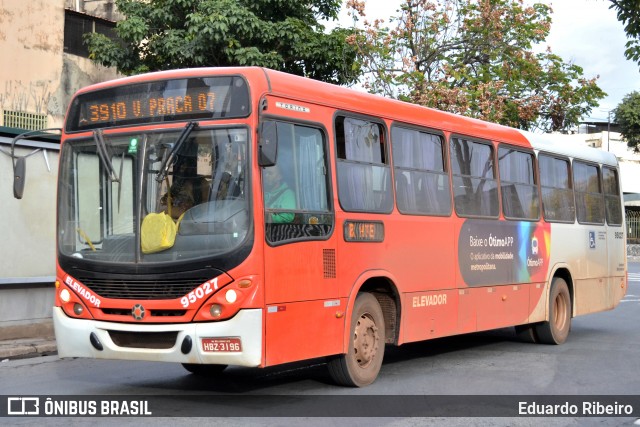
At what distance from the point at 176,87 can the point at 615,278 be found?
10.3 metres

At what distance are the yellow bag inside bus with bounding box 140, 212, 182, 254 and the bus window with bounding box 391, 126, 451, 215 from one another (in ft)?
9.81

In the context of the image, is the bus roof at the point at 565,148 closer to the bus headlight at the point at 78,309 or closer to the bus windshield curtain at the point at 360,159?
the bus windshield curtain at the point at 360,159

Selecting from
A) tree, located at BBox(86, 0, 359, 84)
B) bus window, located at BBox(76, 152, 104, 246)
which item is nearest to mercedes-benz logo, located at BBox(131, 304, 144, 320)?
bus window, located at BBox(76, 152, 104, 246)

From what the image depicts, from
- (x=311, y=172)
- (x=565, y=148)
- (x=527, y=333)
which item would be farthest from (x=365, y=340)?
(x=565, y=148)

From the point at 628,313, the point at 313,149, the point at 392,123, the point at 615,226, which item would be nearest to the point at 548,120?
the point at 628,313

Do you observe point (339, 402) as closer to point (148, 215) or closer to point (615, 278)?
point (148, 215)

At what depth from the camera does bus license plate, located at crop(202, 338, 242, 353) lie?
7527 mm

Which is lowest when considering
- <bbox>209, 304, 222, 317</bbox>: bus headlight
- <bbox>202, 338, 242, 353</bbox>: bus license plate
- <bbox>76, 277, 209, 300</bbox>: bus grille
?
<bbox>202, 338, 242, 353</bbox>: bus license plate

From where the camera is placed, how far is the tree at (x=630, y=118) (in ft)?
182

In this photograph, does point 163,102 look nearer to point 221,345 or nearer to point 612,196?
point 221,345

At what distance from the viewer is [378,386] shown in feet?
30.9

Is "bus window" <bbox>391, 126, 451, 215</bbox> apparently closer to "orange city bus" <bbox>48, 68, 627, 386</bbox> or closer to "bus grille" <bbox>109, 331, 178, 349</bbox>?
"orange city bus" <bbox>48, 68, 627, 386</bbox>

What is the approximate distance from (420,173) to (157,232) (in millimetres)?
3650

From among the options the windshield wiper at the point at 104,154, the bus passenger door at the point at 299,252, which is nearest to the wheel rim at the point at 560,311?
the bus passenger door at the point at 299,252
